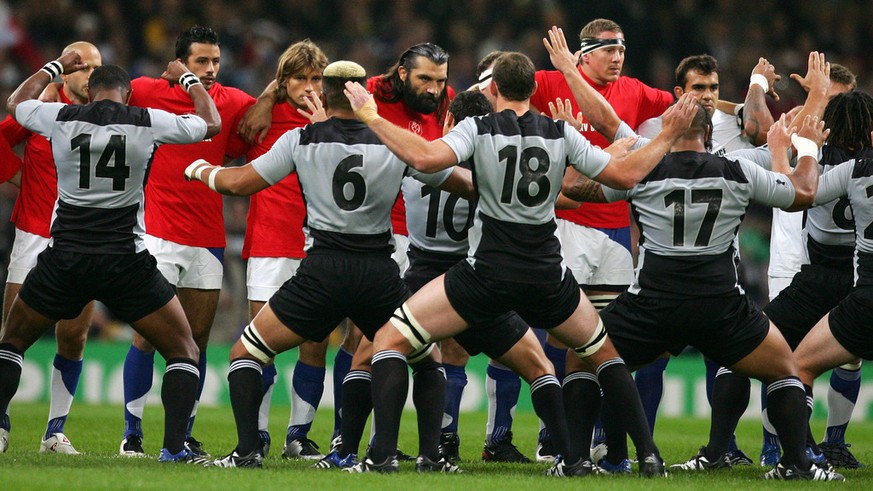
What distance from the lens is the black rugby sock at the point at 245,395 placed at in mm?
7117

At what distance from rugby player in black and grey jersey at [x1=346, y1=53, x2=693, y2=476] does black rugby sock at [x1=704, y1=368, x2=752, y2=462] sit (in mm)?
939

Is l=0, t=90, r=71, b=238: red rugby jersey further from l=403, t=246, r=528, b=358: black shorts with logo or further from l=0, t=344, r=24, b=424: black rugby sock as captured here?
l=403, t=246, r=528, b=358: black shorts with logo

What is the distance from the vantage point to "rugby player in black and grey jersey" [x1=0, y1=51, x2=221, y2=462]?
737cm

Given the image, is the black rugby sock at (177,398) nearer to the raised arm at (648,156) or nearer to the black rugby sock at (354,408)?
the black rugby sock at (354,408)

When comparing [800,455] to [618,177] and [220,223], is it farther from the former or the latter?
[220,223]

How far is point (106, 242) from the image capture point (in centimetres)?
738

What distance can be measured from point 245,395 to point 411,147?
5.86ft

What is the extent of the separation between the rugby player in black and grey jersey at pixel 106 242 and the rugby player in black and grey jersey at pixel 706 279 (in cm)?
273

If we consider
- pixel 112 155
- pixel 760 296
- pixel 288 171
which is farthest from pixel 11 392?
pixel 760 296

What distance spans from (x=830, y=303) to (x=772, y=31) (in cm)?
1273

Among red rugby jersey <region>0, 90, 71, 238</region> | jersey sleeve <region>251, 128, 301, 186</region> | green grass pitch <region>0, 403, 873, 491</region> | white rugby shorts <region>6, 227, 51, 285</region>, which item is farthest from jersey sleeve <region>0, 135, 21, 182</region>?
jersey sleeve <region>251, 128, 301, 186</region>

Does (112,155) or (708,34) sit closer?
(112,155)

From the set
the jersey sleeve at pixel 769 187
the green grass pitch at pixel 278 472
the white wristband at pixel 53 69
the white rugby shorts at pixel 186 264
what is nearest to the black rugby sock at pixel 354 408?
the green grass pitch at pixel 278 472

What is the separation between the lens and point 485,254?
695 cm
